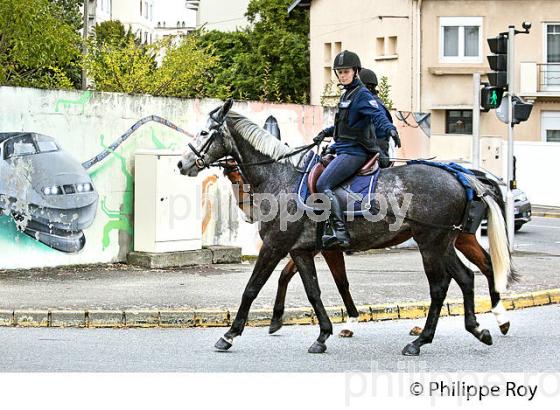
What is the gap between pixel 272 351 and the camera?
35.4 ft

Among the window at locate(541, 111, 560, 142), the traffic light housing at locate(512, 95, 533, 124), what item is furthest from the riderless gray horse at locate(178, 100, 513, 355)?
the window at locate(541, 111, 560, 142)

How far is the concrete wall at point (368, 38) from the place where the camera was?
4444cm

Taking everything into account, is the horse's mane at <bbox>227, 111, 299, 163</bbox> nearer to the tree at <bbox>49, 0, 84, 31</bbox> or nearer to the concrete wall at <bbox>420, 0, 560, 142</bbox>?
the concrete wall at <bbox>420, 0, 560, 142</bbox>

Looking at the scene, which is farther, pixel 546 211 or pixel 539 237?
pixel 546 211

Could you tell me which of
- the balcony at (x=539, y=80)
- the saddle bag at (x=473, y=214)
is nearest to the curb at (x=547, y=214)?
the balcony at (x=539, y=80)

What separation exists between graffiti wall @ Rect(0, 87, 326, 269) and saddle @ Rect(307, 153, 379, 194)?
5.71 metres

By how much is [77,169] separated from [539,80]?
31.9 m

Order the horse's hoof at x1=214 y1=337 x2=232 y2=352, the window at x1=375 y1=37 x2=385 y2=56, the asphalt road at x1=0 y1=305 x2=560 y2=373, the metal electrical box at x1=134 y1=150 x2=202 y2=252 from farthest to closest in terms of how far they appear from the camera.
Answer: the window at x1=375 y1=37 x2=385 y2=56 → the metal electrical box at x1=134 y1=150 x2=202 y2=252 → the horse's hoof at x1=214 y1=337 x2=232 y2=352 → the asphalt road at x1=0 y1=305 x2=560 y2=373

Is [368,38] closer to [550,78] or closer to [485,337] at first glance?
[550,78]

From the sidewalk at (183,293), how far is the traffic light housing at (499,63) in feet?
9.86

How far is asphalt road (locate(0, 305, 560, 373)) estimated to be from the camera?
9.83m

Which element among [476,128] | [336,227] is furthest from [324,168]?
[476,128]

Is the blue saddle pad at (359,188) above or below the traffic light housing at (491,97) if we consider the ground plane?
below

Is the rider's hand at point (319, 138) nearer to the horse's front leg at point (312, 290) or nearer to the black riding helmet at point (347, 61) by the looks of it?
the black riding helmet at point (347, 61)
